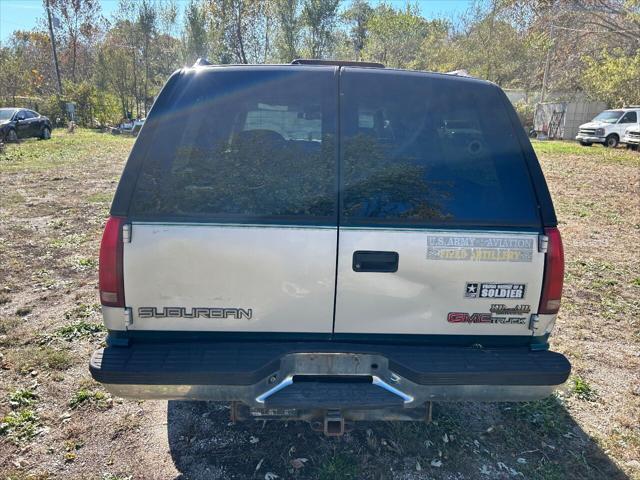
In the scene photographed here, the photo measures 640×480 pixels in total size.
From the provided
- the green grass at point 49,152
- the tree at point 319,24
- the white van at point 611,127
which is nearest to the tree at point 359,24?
the tree at point 319,24

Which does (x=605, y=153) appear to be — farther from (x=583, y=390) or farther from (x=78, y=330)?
(x=78, y=330)

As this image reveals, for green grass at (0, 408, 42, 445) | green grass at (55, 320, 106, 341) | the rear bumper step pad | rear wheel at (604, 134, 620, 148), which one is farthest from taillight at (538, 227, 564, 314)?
rear wheel at (604, 134, 620, 148)

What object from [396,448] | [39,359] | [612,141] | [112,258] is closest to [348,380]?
[396,448]

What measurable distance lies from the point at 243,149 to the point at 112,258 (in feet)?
2.72

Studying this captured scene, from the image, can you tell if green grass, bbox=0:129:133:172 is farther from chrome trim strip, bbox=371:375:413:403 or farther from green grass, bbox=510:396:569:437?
green grass, bbox=510:396:569:437

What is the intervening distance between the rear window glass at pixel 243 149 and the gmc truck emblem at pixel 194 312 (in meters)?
0.44

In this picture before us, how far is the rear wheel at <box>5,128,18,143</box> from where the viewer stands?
19.5 metres

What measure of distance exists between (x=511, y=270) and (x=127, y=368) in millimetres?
1848

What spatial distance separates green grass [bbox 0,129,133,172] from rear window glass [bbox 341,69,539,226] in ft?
43.3

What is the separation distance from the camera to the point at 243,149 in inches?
96.6

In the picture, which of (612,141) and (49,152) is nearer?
(49,152)

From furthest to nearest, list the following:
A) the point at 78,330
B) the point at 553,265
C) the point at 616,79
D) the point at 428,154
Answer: the point at 616,79
the point at 78,330
the point at 428,154
the point at 553,265

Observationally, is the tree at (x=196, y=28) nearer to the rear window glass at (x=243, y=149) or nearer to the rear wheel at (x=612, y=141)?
the rear wheel at (x=612, y=141)

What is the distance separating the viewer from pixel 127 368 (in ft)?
7.06
